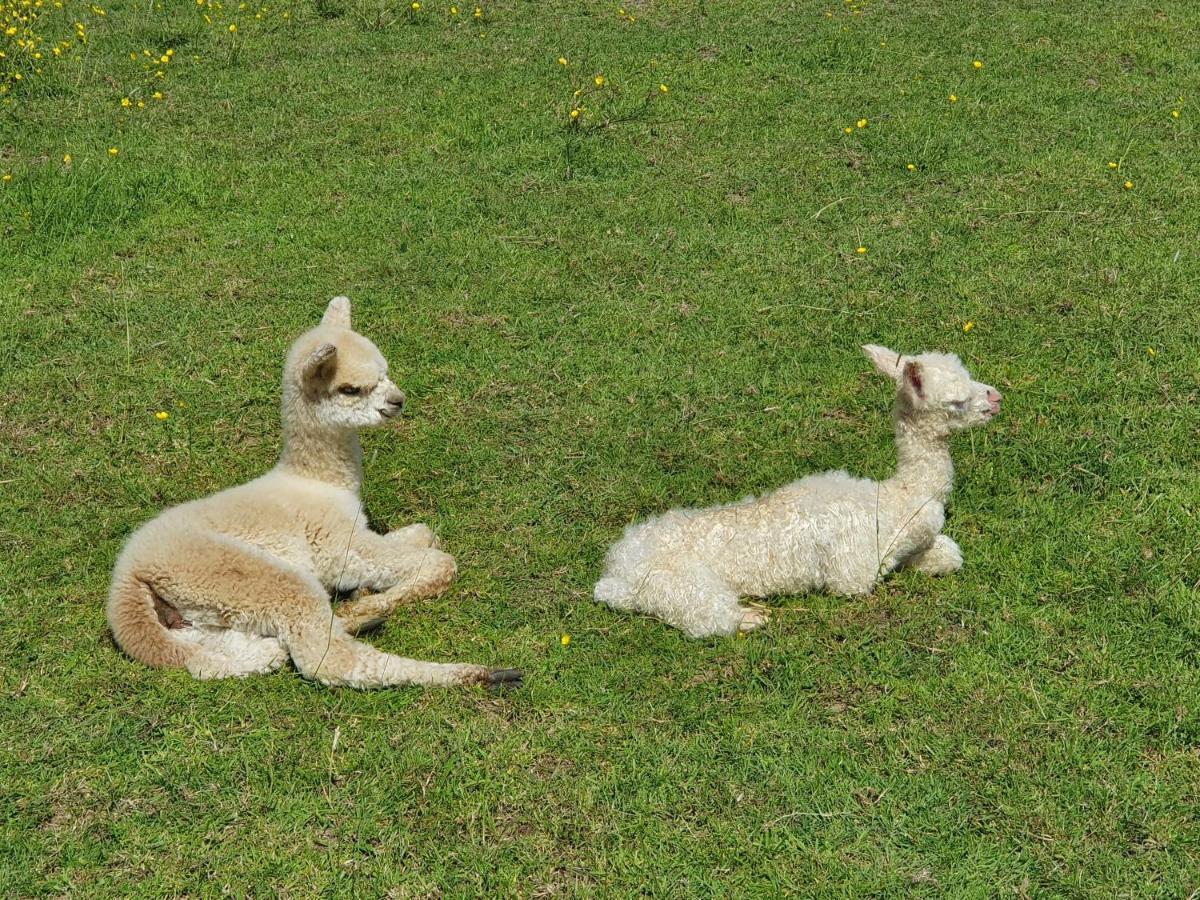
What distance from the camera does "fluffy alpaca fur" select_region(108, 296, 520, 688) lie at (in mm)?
4918

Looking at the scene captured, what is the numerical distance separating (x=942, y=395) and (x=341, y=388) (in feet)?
9.18

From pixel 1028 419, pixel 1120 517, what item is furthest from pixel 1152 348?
pixel 1120 517

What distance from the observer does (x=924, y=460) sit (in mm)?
5578

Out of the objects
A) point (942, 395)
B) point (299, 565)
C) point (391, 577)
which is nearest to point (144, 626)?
point (299, 565)

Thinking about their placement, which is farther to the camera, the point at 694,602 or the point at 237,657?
the point at 694,602

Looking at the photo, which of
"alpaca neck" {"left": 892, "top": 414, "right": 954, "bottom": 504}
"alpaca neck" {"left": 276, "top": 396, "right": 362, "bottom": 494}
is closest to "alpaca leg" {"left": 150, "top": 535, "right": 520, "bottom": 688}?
"alpaca neck" {"left": 276, "top": 396, "right": 362, "bottom": 494}

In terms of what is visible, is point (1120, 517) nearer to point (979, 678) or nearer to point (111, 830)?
point (979, 678)

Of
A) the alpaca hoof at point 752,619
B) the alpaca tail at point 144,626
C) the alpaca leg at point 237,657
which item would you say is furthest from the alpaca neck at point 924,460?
the alpaca tail at point 144,626

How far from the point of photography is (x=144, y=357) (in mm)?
7684

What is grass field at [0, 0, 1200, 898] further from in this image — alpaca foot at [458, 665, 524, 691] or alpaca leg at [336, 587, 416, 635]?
alpaca leg at [336, 587, 416, 635]

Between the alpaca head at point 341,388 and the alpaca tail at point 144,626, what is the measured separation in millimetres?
1074

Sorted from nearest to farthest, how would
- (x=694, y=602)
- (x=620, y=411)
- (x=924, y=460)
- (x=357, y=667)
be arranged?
(x=357, y=667), (x=694, y=602), (x=924, y=460), (x=620, y=411)

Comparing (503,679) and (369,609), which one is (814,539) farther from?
(369,609)

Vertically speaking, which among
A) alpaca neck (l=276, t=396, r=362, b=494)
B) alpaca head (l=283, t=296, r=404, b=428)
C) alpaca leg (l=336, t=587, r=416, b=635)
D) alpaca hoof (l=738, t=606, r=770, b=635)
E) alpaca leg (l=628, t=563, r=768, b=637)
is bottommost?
alpaca leg (l=336, t=587, r=416, b=635)
